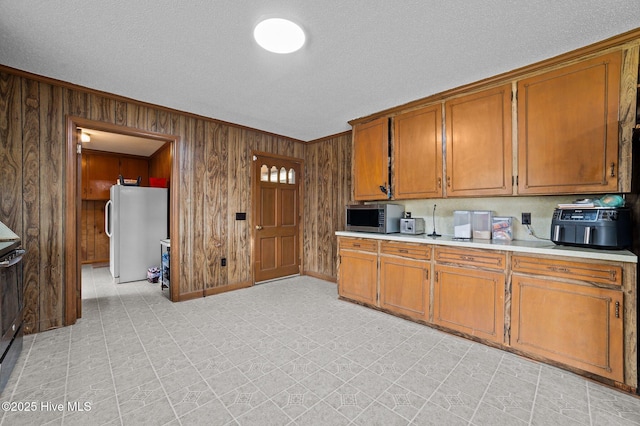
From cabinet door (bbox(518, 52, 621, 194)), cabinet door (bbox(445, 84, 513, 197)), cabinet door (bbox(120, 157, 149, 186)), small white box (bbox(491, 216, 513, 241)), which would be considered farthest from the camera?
cabinet door (bbox(120, 157, 149, 186))

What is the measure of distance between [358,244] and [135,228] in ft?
12.8

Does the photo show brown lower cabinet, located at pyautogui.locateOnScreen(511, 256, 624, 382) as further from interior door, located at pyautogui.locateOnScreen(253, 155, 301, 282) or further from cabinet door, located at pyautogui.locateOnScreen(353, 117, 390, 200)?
interior door, located at pyautogui.locateOnScreen(253, 155, 301, 282)

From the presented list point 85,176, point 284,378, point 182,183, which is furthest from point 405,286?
point 85,176

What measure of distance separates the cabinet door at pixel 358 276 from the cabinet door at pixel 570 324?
56.1 inches

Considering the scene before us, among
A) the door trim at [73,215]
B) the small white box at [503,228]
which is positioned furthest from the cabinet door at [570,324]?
the door trim at [73,215]

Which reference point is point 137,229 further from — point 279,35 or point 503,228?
point 503,228

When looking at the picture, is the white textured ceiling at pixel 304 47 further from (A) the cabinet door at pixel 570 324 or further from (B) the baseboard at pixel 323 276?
(B) the baseboard at pixel 323 276

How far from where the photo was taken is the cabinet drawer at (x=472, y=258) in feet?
7.91

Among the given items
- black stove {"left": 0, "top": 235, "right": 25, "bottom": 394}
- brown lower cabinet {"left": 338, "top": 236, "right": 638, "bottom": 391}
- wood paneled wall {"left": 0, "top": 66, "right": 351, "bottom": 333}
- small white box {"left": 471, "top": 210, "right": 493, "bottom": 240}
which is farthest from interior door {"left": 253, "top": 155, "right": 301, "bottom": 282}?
small white box {"left": 471, "top": 210, "right": 493, "bottom": 240}

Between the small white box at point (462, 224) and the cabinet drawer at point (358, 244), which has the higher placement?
the small white box at point (462, 224)

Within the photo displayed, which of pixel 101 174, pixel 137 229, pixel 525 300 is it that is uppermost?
pixel 101 174

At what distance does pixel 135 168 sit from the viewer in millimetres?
6531

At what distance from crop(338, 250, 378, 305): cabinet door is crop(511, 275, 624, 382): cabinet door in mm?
1425

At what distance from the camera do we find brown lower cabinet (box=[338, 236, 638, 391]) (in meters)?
1.89
